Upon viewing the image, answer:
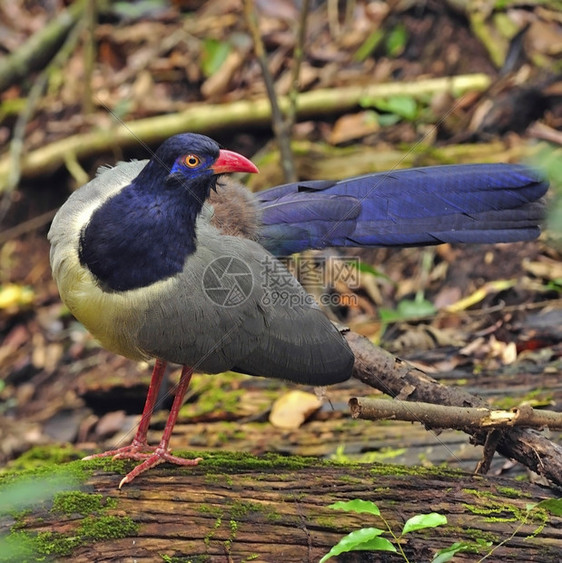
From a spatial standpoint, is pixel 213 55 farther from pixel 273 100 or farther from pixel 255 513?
pixel 255 513

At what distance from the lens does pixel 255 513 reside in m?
3.12

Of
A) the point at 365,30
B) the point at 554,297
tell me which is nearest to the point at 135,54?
the point at 365,30

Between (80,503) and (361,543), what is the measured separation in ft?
3.45

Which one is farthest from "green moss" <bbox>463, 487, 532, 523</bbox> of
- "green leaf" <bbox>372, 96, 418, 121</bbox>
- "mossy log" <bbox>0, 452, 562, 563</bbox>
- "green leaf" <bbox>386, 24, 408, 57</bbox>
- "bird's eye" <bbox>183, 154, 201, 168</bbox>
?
"green leaf" <bbox>386, 24, 408, 57</bbox>

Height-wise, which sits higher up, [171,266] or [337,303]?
[171,266]

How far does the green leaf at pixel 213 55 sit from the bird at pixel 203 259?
191 inches

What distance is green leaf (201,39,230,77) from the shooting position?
866cm

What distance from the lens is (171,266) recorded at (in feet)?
11.7

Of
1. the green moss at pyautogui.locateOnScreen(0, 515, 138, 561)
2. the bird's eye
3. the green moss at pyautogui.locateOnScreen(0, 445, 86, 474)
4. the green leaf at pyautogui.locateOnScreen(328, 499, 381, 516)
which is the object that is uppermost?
the bird's eye

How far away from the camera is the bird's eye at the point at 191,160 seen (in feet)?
11.7

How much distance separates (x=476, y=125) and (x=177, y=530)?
5397mm

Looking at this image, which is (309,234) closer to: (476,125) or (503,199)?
(503,199)

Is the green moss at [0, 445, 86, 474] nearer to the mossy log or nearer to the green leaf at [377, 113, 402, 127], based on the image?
the mossy log

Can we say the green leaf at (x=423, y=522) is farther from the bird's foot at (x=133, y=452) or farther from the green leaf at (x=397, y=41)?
the green leaf at (x=397, y=41)
